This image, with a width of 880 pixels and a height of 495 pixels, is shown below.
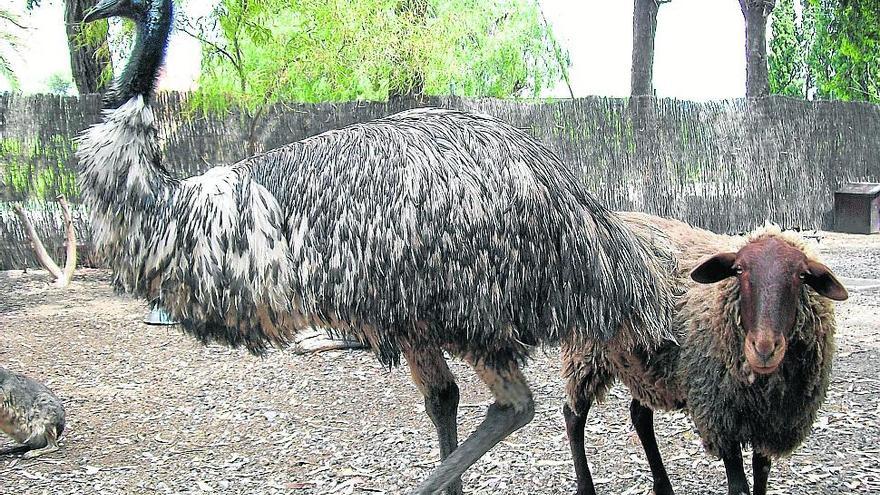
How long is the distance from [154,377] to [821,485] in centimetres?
403

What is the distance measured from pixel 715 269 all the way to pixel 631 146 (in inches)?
349

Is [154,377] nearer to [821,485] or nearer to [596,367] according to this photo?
[596,367]

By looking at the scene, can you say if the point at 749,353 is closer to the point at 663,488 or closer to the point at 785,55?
the point at 663,488

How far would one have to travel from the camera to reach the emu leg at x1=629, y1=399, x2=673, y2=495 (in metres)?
3.73

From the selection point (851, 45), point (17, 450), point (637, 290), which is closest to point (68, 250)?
point (17, 450)

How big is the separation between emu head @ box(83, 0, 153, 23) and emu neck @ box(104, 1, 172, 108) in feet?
0.06

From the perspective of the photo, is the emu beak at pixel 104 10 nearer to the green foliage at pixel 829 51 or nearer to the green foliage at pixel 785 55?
the green foliage at pixel 829 51

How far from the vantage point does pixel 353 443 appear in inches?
180

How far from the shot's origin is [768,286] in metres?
3.01

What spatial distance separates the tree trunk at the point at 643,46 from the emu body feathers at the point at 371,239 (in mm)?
12163

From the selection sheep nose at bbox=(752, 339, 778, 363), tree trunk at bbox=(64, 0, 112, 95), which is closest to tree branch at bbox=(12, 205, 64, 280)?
tree trunk at bbox=(64, 0, 112, 95)

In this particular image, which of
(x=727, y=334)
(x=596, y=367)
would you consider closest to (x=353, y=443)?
(x=596, y=367)

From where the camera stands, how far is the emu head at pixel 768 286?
295 cm

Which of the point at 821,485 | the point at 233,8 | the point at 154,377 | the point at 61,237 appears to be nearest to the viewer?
the point at 821,485
